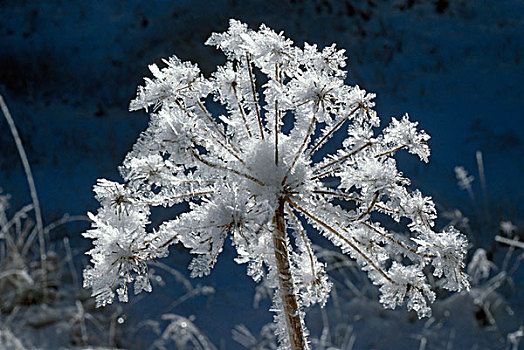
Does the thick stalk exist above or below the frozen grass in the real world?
below

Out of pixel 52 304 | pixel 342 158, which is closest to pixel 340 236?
pixel 342 158

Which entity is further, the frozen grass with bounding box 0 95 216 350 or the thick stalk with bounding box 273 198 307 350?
the frozen grass with bounding box 0 95 216 350

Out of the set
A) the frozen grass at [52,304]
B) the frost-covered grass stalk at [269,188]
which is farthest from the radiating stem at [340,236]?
the frozen grass at [52,304]

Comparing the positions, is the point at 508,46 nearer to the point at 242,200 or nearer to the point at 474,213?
the point at 474,213

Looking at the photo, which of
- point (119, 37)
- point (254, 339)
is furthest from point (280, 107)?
point (119, 37)

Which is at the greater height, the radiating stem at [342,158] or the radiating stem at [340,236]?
the radiating stem at [342,158]

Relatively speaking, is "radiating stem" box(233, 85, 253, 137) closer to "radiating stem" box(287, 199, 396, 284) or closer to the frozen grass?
"radiating stem" box(287, 199, 396, 284)

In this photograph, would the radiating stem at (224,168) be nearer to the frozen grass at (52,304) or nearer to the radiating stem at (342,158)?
the radiating stem at (342,158)

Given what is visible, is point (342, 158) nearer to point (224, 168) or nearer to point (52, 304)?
point (224, 168)

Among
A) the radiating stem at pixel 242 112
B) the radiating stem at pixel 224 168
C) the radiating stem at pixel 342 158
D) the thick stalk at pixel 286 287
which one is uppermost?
the radiating stem at pixel 242 112

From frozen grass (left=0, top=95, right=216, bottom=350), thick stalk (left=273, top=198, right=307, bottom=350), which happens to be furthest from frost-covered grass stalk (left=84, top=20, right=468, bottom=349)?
frozen grass (left=0, top=95, right=216, bottom=350)
